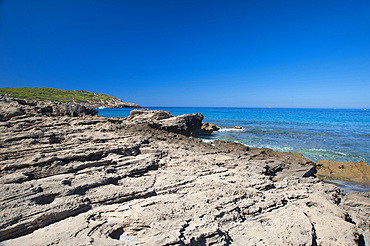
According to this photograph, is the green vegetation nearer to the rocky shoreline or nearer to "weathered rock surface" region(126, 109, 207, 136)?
"weathered rock surface" region(126, 109, 207, 136)

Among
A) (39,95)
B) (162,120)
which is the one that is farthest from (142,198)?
(39,95)

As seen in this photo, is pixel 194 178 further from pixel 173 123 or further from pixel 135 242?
pixel 173 123

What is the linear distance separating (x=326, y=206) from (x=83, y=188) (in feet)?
26.7

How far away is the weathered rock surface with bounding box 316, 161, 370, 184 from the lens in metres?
10.4

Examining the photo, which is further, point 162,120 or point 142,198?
point 162,120

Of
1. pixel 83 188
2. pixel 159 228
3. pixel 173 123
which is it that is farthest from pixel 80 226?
pixel 173 123

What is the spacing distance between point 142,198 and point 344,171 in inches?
496

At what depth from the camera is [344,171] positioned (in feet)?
36.1

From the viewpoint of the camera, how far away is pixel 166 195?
18.6 feet

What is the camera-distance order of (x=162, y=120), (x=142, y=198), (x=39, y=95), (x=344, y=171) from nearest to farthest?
(x=142, y=198), (x=344, y=171), (x=162, y=120), (x=39, y=95)

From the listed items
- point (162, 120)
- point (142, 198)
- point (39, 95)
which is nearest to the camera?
point (142, 198)

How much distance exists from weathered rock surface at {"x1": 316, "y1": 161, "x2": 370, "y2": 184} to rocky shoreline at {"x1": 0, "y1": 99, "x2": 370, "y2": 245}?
3.50 meters

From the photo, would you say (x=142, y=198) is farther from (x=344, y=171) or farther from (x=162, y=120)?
(x=162, y=120)

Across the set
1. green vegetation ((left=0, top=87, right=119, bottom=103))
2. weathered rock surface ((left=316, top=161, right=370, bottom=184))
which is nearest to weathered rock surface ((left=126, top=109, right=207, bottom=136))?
weathered rock surface ((left=316, top=161, right=370, bottom=184))
